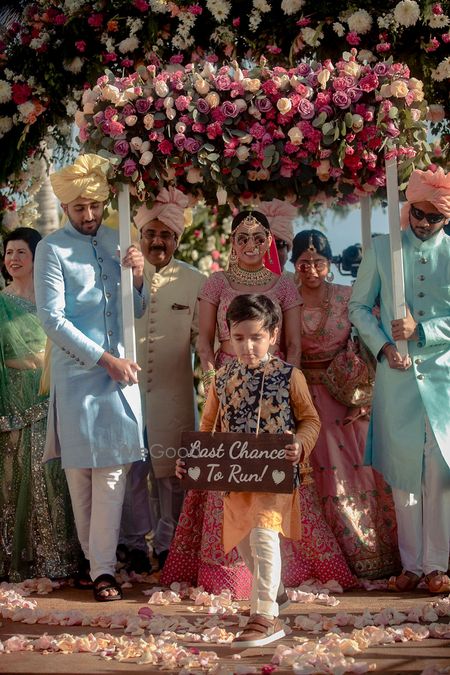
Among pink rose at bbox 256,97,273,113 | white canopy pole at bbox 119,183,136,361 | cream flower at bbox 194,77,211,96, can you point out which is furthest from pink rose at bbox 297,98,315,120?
white canopy pole at bbox 119,183,136,361

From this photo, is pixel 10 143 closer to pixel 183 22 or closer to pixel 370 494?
pixel 183 22

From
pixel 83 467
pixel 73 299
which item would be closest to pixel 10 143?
pixel 73 299

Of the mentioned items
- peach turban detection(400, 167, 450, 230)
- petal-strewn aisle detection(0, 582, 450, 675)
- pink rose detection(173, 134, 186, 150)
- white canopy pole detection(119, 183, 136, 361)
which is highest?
pink rose detection(173, 134, 186, 150)

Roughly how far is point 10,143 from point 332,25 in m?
2.29

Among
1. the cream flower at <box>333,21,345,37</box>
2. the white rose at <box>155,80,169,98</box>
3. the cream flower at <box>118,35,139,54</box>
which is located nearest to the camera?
the white rose at <box>155,80,169,98</box>

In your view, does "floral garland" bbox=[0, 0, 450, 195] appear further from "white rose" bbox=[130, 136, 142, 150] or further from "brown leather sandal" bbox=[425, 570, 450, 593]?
"brown leather sandal" bbox=[425, 570, 450, 593]

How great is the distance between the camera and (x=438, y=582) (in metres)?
5.85

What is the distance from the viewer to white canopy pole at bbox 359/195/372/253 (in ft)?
23.8

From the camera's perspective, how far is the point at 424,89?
6949 millimetres

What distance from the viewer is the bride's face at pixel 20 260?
274 inches

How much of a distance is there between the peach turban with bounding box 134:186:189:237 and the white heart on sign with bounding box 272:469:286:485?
2.47 meters

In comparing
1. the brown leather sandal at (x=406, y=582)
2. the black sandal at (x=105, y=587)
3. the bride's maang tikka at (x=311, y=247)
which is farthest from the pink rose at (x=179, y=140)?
the brown leather sandal at (x=406, y=582)

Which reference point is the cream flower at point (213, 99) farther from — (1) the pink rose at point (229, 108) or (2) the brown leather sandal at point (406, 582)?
(2) the brown leather sandal at point (406, 582)

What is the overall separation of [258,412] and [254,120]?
6.52ft
